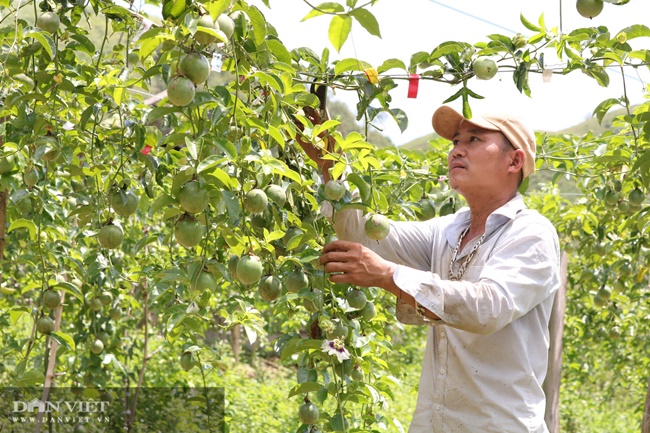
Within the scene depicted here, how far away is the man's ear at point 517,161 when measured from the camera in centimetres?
183

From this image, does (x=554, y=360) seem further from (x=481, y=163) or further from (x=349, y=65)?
(x=349, y=65)

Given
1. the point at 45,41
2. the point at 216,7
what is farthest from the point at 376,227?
the point at 45,41

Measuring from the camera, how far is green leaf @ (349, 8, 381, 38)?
1.30m

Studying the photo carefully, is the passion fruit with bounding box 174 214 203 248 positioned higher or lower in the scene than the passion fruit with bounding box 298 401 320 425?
higher

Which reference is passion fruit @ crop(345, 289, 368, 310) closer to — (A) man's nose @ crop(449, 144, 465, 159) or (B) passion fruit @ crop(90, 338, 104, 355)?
(A) man's nose @ crop(449, 144, 465, 159)

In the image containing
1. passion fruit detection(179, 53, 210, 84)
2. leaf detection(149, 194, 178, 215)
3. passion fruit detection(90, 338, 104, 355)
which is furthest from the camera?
passion fruit detection(90, 338, 104, 355)

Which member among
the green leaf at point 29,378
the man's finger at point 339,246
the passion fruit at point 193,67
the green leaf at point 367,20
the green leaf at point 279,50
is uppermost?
the green leaf at point 279,50

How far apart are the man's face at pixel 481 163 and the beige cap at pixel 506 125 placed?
20 millimetres

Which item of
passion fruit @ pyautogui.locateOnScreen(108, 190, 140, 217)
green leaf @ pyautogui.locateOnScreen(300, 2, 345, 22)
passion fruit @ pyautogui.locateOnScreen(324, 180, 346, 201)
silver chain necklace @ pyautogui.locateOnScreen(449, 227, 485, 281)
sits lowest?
silver chain necklace @ pyautogui.locateOnScreen(449, 227, 485, 281)

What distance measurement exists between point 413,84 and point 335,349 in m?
0.60

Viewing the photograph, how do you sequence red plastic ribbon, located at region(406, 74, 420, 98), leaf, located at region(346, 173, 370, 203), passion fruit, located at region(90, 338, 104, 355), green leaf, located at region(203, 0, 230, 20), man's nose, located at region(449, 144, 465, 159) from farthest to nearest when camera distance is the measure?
passion fruit, located at region(90, 338, 104, 355), man's nose, located at region(449, 144, 465, 159), red plastic ribbon, located at region(406, 74, 420, 98), leaf, located at region(346, 173, 370, 203), green leaf, located at region(203, 0, 230, 20)

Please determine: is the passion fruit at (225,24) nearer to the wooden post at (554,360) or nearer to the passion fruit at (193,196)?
the passion fruit at (193,196)

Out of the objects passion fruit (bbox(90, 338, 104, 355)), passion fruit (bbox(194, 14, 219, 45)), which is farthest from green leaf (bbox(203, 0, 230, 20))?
passion fruit (bbox(90, 338, 104, 355))

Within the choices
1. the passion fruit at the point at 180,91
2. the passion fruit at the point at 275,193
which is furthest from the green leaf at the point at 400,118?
the passion fruit at the point at 180,91
